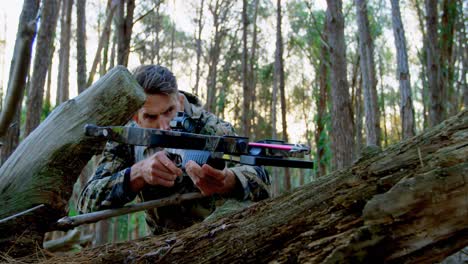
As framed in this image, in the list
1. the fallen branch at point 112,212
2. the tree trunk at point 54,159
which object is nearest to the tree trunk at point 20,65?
the tree trunk at point 54,159

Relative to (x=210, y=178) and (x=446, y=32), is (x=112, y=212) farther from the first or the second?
(x=446, y=32)

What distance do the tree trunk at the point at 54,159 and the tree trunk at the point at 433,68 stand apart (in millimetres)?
4797

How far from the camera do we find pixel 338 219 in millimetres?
1124

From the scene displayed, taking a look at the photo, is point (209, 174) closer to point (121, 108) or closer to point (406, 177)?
point (121, 108)

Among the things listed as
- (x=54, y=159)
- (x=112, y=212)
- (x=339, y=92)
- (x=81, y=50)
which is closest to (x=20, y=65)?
(x=54, y=159)

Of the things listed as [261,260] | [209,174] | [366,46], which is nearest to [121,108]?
[209,174]

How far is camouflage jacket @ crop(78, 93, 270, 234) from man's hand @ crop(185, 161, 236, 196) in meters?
0.05

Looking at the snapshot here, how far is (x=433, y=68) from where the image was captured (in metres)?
5.78

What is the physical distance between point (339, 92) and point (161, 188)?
9.96ft

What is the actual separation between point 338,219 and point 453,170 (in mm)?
302

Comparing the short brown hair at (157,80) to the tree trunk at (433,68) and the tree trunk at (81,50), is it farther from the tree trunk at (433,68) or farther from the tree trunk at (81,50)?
the tree trunk at (433,68)

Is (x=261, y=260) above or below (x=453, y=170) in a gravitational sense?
below

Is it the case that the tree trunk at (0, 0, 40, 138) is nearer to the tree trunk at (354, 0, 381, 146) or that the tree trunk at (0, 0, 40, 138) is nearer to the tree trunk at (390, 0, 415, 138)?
the tree trunk at (390, 0, 415, 138)

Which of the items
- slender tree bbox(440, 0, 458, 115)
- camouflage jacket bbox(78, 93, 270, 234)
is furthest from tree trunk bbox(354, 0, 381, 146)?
camouflage jacket bbox(78, 93, 270, 234)
